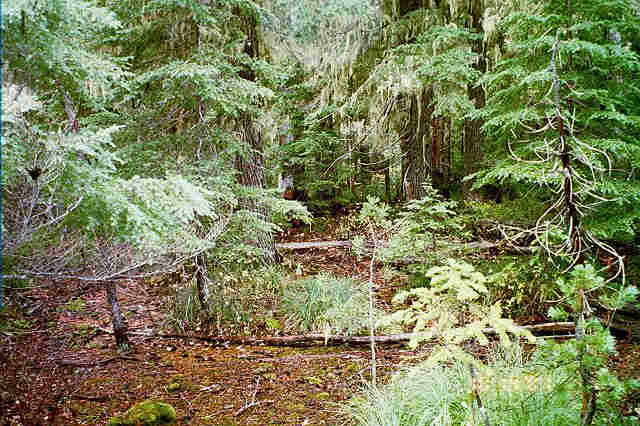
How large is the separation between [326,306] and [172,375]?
2.18 metres

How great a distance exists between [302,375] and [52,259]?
2.66 m

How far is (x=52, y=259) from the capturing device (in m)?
3.33

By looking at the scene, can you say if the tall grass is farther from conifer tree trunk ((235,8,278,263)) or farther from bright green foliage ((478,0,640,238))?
conifer tree trunk ((235,8,278,263))

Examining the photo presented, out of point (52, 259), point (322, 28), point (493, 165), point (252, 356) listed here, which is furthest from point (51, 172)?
point (322, 28)

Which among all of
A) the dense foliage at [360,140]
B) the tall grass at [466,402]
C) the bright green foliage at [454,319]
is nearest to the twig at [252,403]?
the tall grass at [466,402]

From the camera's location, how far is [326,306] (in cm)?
573

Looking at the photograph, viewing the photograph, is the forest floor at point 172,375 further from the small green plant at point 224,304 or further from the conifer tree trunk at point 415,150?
the conifer tree trunk at point 415,150

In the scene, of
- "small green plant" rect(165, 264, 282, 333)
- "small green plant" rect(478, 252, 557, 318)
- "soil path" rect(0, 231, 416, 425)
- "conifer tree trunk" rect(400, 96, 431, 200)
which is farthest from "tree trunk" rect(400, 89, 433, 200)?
"soil path" rect(0, 231, 416, 425)

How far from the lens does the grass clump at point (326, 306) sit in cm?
526

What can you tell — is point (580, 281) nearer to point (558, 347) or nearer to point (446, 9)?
point (558, 347)

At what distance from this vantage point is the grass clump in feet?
17.3

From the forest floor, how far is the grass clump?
0.33 m

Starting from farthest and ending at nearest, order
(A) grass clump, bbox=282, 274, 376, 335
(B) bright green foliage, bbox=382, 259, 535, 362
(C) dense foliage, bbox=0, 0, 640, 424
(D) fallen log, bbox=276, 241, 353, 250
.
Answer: (D) fallen log, bbox=276, 241, 353, 250 < (A) grass clump, bbox=282, 274, 376, 335 < (C) dense foliage, bbox=0, 0, 640, 424 < (B) bright green foliage, bbox=382, 259, 535, 362

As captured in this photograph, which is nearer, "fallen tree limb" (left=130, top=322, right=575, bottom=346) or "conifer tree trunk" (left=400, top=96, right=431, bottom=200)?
"fallen tree limb" (left=130, top=322, right=575, bottom=346)
